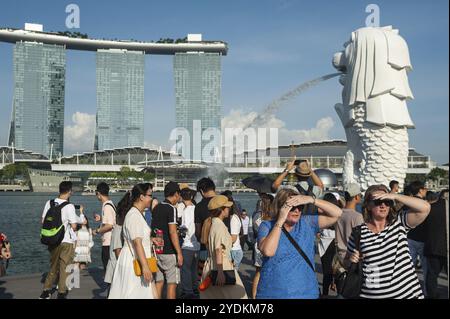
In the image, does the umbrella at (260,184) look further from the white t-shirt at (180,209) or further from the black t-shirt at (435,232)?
the black t-shirt at (435,232)

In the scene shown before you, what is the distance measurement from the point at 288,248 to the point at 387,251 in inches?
22.9

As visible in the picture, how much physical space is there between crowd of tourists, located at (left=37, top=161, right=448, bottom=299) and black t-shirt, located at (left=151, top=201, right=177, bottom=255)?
0.03 feet

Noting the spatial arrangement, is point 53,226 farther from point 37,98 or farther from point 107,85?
point 107,85

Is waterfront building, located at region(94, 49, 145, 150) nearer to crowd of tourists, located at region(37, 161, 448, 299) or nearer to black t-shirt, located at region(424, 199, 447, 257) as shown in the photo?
crowd of tourists, located at region(37, 161, 448, 299)

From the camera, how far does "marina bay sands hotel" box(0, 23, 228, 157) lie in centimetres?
9788

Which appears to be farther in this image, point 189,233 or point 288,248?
point 189,233

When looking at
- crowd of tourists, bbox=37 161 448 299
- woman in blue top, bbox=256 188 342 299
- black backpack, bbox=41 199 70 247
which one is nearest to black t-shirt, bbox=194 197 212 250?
crowd of tourists, bbox=37 161 448 299

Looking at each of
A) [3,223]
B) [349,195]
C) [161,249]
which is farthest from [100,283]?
[3,223]

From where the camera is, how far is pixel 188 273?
20.6 ft

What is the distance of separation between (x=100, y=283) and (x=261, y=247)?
4.80m

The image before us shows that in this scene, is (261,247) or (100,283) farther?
(100,283)

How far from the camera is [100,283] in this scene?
7453 millimetres
